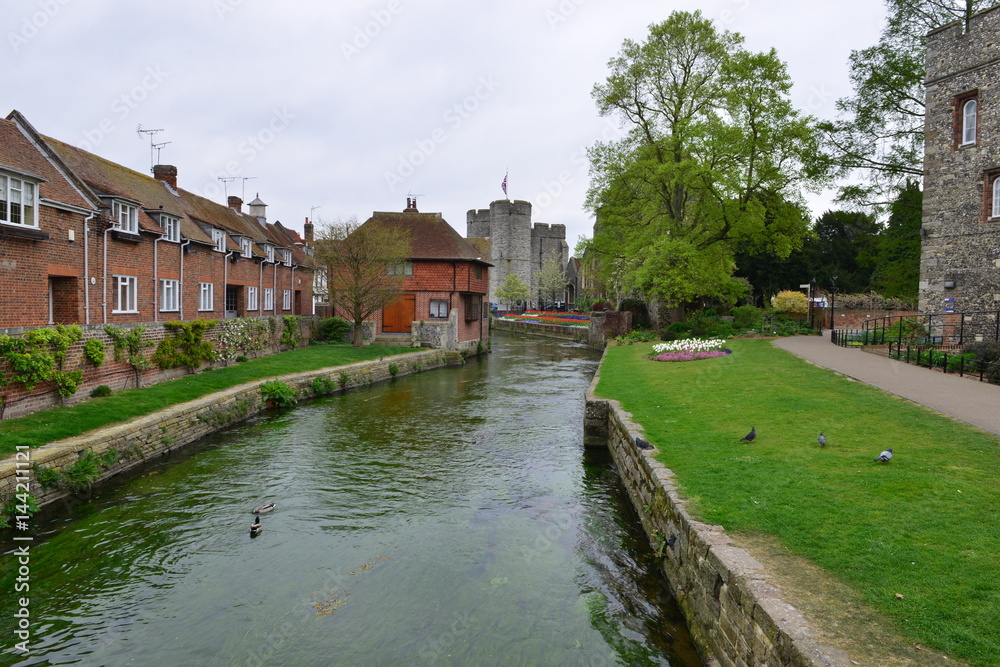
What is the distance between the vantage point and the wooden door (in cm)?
3597

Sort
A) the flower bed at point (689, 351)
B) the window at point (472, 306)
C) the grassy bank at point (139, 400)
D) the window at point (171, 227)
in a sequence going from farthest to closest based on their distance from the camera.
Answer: the window at point (472, 306) < the window at point (171, 227) < the flower bed at point (689, 351) < the grassy bank at point (139, 400)

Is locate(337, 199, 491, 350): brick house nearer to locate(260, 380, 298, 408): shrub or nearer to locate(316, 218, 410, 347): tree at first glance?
locate(316, 218, 410, 347): tree

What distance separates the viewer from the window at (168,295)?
25.0 meters

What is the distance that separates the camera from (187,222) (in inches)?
1088

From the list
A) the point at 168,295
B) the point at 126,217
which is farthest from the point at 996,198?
the point at 168,295

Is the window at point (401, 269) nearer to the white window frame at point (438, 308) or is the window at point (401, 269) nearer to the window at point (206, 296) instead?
the white window frame at point (438, 308)

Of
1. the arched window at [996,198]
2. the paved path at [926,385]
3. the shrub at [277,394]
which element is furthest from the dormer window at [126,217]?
the arched window at [996,198]

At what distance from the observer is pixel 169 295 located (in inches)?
1004

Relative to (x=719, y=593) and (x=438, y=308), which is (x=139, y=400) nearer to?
(x=719, y=593)

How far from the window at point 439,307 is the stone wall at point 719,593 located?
2710 centimetres

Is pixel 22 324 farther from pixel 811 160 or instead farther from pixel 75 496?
pixel 811 160

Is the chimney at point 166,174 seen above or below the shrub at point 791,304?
above

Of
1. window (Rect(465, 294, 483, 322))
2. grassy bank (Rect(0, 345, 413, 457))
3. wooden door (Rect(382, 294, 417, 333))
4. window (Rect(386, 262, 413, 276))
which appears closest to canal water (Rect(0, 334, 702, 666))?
grassy bank (Rect(0, 345, 413, 457))

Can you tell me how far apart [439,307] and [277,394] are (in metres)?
17.8
